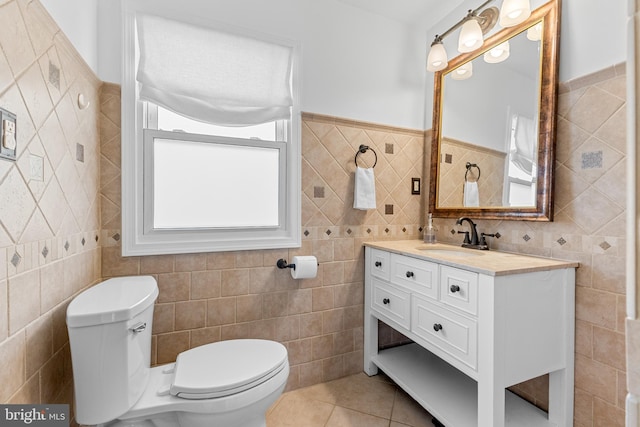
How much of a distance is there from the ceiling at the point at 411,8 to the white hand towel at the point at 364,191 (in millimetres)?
1098

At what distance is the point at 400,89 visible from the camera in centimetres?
216

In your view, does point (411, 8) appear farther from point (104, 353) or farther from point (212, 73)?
point (104, 353)

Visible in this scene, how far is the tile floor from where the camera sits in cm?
158

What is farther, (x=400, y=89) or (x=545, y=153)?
(x=400, y=89)

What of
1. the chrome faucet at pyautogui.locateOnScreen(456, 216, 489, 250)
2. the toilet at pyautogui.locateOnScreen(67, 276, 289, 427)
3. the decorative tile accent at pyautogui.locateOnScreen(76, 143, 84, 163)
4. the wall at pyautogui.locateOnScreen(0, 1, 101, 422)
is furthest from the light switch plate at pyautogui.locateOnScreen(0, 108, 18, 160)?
the chrome faucet at pyautogui.locateOnScreen(456, 216, 489, 250)

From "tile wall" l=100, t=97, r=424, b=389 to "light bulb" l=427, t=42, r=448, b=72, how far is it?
1.48ft

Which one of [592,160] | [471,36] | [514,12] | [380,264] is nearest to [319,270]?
[380,264]

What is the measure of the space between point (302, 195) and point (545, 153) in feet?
4.21

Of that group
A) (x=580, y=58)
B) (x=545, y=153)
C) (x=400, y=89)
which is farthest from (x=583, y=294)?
(x=400, y=89)

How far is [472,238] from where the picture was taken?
1.81 m

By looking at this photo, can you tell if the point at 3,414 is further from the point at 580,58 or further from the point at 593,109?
the point at 580,58

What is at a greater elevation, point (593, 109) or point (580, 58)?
point (580, 58)

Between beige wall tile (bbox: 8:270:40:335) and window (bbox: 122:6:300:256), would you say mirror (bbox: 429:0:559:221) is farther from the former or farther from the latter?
beige wall tile (bbox: 8:270:40:335)

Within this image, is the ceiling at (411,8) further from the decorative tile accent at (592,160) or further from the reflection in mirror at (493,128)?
the decorative tile accent at (592,160)
